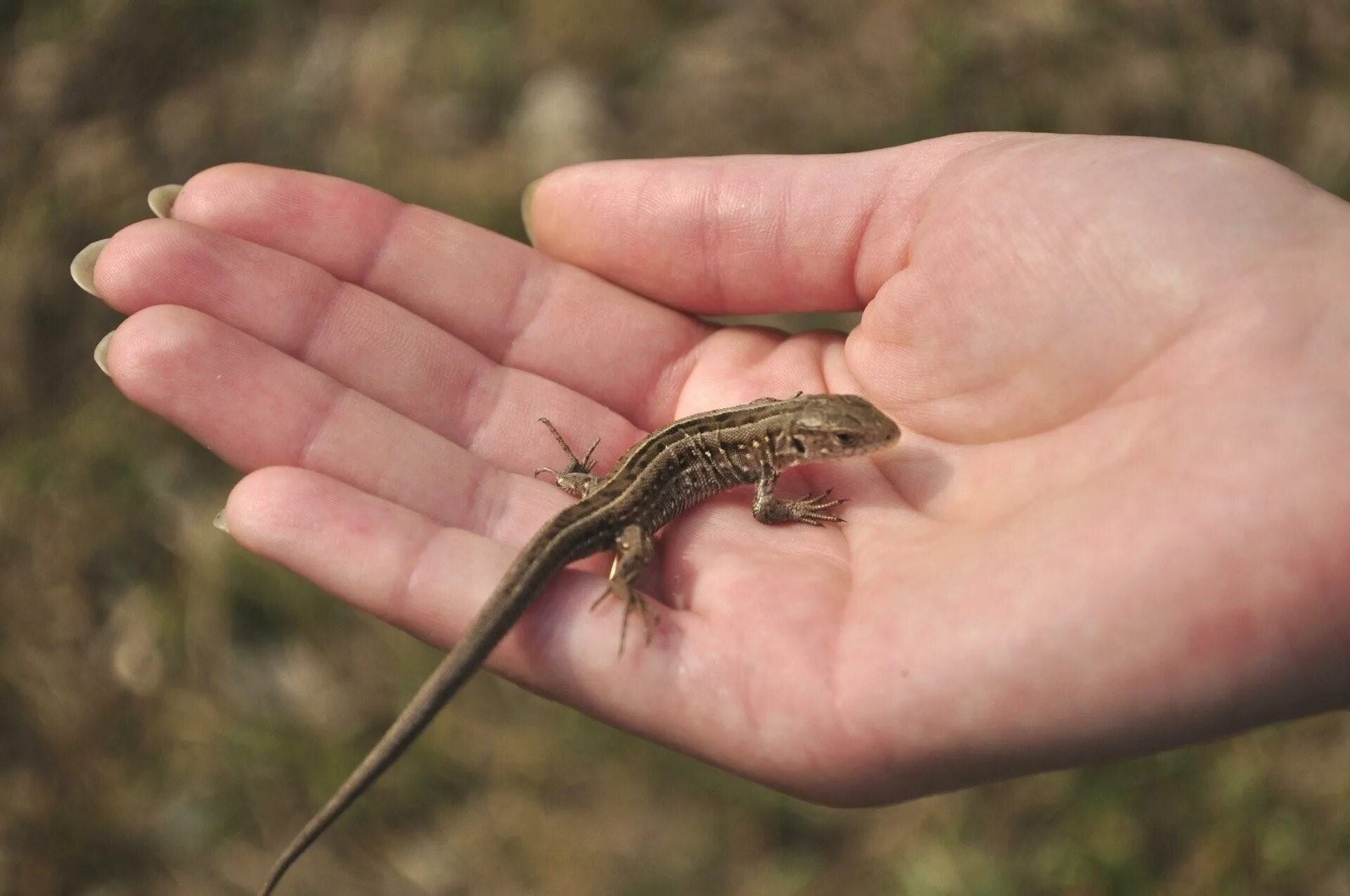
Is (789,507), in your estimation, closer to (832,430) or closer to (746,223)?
(832,430)

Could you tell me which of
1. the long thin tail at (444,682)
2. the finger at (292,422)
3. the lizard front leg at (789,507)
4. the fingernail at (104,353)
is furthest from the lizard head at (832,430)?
the fingernail at (104,353)

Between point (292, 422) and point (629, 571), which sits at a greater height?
point (292, 422)

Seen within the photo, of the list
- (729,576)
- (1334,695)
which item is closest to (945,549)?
(729,576)

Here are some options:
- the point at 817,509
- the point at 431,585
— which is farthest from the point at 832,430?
the point at 431,585

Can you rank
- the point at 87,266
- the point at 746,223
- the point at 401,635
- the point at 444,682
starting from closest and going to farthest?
the point at 444,682 < the point at 87,266 < the point at 746,223 < the point at 401,635

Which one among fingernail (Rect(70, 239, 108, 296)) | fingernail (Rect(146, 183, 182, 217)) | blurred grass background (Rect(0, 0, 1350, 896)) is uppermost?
fingernail (Rect(146, 183, 182, 217))

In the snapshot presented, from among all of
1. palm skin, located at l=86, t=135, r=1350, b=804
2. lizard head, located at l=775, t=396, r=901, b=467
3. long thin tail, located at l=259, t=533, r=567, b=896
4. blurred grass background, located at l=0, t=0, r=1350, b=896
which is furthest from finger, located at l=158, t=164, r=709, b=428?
blurred grass background, located at l=0, t=0, r=1350, b=896

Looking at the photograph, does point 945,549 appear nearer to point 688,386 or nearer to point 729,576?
point 729,576

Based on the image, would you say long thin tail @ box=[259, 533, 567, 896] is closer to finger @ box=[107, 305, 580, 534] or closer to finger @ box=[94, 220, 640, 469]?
finger @ box=[107, 305, 580, 534]
